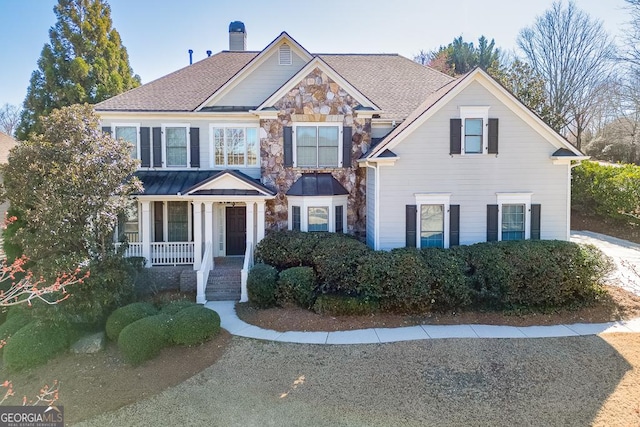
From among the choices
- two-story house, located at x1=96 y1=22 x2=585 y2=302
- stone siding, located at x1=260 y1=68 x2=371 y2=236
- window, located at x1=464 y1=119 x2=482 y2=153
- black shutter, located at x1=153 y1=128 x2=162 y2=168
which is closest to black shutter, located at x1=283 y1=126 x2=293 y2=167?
two-story house, located at x1=96 y1=22 x2=585 y2=302

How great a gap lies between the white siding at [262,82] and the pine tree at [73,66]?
1071cm

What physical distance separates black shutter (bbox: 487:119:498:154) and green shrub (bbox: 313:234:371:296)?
5.78 m

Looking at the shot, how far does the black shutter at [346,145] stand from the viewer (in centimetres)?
1597

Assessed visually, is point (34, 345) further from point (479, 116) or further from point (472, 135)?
point (479, 116)

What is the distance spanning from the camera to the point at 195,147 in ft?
55.1

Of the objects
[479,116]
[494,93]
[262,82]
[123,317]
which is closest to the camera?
[123,317]

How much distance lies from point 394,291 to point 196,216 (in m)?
7.79

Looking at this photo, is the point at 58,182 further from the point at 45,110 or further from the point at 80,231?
the point at 45,110

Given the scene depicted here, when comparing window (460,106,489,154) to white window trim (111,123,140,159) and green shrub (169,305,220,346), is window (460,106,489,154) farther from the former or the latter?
white window trim (111,123,140,159)

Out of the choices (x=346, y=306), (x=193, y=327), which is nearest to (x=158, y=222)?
(x=193, y=327)

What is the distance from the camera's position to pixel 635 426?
6.84 m

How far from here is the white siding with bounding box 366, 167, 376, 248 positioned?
14614 mm

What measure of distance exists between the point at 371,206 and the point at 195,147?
7612 mm

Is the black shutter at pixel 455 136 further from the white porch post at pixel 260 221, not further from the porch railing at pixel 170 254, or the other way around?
the porch railing at pixel 170 254
